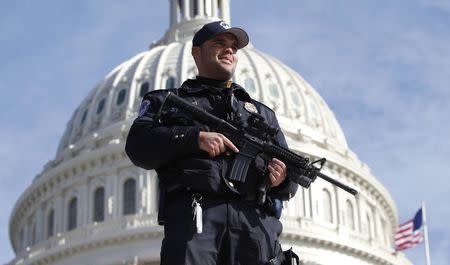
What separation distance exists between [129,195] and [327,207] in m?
9.55

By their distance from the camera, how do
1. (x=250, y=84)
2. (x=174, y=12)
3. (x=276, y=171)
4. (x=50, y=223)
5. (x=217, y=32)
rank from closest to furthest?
(x=276, y=171) < (x=217, y=32) < (x=50, y=223) < (x=250, y=84) < (x=174, y=12)

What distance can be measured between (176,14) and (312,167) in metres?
72.5

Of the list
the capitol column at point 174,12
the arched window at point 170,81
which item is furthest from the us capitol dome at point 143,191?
the capitol column at point 174,12

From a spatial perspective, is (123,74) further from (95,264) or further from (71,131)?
(95,264)

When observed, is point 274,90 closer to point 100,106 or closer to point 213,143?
point 100,106

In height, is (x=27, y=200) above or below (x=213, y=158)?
above

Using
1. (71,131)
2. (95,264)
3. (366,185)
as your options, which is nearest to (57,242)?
(95,264)

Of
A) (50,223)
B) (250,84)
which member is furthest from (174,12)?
(50,223)

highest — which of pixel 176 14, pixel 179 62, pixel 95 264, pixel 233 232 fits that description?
pixel 176 14

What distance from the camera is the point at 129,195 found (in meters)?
65.6

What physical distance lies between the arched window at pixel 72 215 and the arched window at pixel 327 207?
11958 mm

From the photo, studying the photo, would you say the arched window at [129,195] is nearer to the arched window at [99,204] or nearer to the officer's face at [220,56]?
the arched window at [99,204]

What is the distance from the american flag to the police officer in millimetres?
52738

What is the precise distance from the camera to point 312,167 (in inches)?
306
